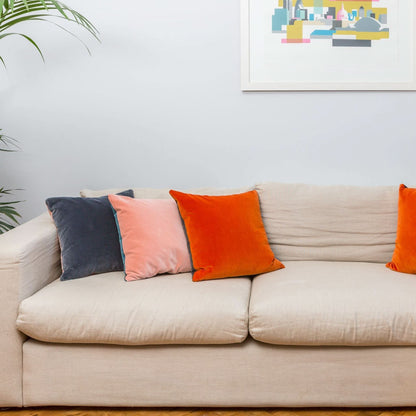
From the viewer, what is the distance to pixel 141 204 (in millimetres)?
2367

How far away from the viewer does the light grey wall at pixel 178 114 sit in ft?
9.27

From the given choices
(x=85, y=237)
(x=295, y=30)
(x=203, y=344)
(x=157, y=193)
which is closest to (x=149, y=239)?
(x=85, y=237)

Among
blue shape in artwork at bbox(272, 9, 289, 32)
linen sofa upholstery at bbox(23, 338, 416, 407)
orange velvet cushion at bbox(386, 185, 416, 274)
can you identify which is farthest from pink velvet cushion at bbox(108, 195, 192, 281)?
blue shape in artwork at bbox(272, 9, 289, 32)

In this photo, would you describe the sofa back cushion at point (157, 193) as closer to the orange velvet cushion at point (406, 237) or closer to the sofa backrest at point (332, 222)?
the sofa backrest at point (332, 222)

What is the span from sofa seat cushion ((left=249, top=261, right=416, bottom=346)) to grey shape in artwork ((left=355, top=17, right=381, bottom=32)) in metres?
1.50

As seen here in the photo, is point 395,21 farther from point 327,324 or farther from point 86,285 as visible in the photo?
point 86,285

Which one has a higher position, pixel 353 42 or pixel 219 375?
pixel 353 42

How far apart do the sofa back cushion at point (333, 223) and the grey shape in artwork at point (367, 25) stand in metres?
0.90

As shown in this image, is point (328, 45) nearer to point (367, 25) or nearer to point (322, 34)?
point (322, 34)

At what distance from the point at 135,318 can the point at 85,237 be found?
0.54 m

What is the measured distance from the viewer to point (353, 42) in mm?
2779

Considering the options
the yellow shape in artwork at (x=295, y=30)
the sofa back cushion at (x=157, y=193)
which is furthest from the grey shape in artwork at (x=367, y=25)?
the sofa back cushion at (x=157, y=193)

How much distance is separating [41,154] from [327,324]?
1.92 metres

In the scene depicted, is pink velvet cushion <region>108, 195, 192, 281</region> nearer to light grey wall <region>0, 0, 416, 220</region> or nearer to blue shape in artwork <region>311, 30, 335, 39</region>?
light grey wall <region>0, 0, 416, 220</region>
